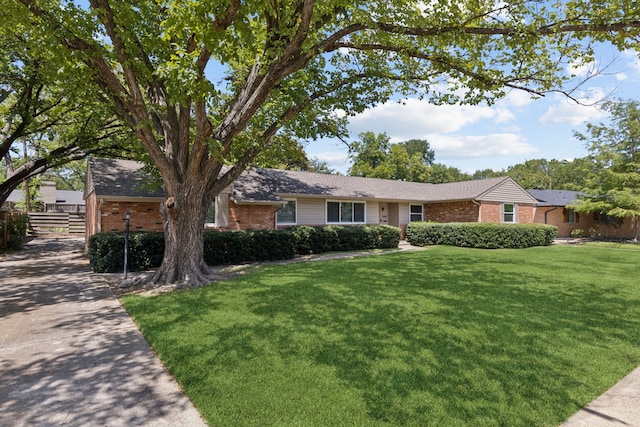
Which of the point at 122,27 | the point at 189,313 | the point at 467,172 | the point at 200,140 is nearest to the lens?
→ the point at 189,313

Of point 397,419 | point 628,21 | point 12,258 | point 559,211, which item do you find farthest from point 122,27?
point 559,211

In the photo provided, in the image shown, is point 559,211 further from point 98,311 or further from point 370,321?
point 98,311

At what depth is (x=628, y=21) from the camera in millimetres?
6273

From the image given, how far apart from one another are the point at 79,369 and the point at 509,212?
77.4ft

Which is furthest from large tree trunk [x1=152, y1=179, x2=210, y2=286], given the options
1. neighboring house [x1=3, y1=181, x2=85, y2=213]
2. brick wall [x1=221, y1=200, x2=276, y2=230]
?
neighboring house [x1=3, y1=181, x2=85, y2=213]

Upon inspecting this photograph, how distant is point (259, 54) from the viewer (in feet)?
26.7

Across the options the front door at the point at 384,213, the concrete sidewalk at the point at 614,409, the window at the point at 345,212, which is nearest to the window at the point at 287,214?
the window at the point at 345,212

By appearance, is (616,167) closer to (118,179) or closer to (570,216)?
(570,216)

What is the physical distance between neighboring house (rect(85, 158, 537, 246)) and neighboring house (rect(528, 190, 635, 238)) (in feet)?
12.6

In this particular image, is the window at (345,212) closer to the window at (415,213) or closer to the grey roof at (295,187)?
the grey roof at (295,187)

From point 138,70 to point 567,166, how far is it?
206 ft

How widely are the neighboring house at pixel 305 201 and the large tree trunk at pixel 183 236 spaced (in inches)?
187

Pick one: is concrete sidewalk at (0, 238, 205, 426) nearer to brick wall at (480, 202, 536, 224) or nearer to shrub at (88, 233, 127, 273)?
shrub at (88, 233, 127, 273)

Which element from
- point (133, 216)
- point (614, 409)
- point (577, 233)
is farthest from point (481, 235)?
point (133, 216)
